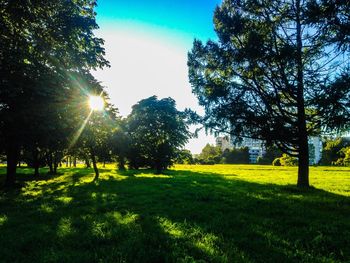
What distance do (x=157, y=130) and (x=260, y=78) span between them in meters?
26.4

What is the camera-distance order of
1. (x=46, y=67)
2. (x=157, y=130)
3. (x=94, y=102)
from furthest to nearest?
(x=157, y=130) < (x=94, y=102) < (x=46, y=67)

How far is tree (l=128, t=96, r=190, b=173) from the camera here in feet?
136

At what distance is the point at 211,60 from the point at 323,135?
959 cm

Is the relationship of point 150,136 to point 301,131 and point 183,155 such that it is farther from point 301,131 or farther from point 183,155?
point 301,131

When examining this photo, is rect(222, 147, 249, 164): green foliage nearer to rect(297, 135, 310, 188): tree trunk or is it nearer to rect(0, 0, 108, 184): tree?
rect(297, 135, 310, 188): tree trunk

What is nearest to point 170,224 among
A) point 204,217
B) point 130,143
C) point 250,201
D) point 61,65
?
point 204,217

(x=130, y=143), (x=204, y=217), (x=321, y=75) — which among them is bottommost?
(x=204, y=217)

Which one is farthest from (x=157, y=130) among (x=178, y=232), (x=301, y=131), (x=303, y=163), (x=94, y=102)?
(x=178, y=232)

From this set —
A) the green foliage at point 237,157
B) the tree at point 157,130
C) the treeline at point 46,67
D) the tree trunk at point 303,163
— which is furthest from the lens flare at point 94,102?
the green foliage at point 237,157

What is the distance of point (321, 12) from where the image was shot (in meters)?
10.9

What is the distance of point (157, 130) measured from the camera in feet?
142

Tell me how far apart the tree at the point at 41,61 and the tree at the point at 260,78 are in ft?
A: 25.7

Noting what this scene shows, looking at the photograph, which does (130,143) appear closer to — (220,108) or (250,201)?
(220,108)

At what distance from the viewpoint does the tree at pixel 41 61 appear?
12.8 m
